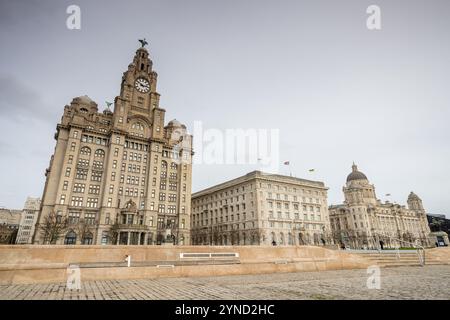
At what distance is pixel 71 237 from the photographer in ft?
172

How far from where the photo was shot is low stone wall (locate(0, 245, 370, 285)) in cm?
1109

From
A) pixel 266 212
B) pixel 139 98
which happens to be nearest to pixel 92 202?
pixel 139 98

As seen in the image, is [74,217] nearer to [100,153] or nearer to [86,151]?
[86,151]

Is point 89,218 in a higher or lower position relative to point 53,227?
higher

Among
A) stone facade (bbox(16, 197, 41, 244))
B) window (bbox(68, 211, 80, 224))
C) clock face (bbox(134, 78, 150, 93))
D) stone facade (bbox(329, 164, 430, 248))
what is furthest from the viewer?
stone facade (bbox(16, 197, 41, 244))

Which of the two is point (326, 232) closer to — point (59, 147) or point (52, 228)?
point (52, 228)

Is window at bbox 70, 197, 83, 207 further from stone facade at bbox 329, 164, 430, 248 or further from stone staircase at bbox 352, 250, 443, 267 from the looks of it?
stone facade at bbox 329, 164, 430, 248

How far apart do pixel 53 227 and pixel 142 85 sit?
147ft

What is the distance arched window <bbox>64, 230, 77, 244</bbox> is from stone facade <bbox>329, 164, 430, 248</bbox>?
87.4 meters

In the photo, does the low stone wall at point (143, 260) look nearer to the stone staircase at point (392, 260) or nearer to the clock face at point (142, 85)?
the stone staircase at point (392, 260)

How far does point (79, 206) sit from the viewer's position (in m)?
55.2

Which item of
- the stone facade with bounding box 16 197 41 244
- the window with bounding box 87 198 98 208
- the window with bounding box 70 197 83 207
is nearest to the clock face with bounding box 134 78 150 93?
the window with bounding box 87 198 98 208
